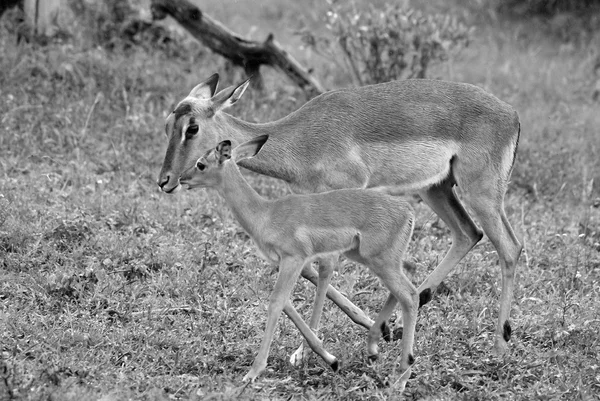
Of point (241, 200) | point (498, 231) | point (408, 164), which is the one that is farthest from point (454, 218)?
point (241, 200)

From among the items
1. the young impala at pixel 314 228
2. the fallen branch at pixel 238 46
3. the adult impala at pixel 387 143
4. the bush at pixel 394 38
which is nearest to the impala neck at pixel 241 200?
the young impala at pixel 314 228

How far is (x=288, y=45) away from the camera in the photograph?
504 inches

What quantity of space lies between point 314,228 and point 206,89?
1715 millimetres

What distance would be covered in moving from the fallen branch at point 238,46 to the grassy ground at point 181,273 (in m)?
0.31

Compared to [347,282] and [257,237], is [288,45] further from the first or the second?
[257,237]

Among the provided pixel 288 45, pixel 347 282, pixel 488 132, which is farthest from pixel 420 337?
pixel 288 45

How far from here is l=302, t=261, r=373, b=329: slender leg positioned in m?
6.11

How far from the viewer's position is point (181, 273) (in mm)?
6637

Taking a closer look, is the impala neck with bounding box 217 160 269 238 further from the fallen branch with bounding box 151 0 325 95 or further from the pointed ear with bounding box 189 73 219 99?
the fallen branch with bounding box 151 0 325 95

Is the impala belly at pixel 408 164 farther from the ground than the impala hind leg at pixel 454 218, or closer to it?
farther from the ground

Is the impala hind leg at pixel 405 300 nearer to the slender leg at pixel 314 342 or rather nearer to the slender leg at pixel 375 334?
the slender leg at pixel 375 334

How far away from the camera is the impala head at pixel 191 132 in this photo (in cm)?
594

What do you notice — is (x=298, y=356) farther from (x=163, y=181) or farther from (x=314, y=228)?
(x=163, y=181)

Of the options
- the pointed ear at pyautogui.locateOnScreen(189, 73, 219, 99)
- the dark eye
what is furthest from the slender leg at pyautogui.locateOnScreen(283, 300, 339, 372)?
the pointed ear at pyautogui.locateOnScreen(189, 73, 219, 99)
